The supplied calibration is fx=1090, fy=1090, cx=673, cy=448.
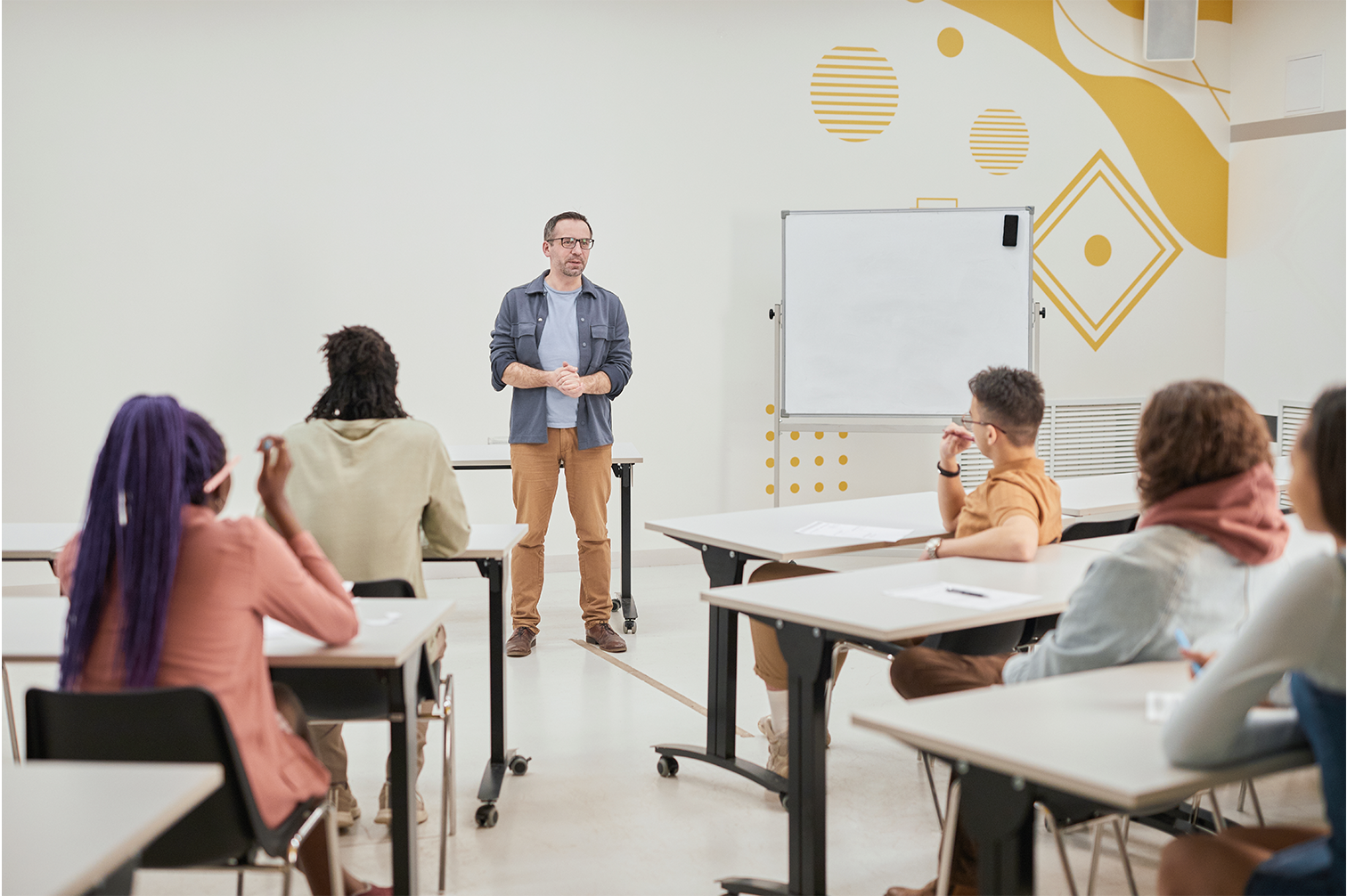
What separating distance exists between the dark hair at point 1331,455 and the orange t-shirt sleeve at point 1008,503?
1320 millimetres

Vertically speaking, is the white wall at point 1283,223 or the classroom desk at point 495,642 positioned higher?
the white wall at point 1283,223

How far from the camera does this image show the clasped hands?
439 cm

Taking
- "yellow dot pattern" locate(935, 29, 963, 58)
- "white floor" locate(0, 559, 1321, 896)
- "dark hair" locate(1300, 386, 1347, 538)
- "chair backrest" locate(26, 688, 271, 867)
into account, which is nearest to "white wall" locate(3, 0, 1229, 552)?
"yellow dot pattern" locate(935, 29, 963, 58)

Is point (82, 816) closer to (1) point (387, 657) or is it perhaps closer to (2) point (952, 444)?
(1) point (387, 657)

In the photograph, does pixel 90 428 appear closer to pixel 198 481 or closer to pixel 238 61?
pixel 238 61

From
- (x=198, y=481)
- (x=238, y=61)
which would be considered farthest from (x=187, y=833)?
(x=238, y=61)

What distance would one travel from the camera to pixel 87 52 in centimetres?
532

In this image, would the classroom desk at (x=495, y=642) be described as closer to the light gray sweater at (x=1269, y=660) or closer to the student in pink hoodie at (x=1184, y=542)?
the student in pink hoodie at (x=1184, y=542)

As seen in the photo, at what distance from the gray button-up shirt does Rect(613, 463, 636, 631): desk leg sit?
1.54 feet

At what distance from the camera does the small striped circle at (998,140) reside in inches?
251

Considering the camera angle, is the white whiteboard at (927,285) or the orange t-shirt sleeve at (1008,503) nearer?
the orange t-shirt sleeve at (1008,503)

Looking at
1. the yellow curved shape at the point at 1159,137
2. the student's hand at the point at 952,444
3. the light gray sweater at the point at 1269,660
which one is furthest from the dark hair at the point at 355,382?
the yellow curved shape at the point at 1159,137

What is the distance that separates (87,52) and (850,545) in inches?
182

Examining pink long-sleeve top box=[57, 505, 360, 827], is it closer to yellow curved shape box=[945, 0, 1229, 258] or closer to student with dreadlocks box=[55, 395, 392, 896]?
student with dreadlocks box=[55, 395, 392, 896]
